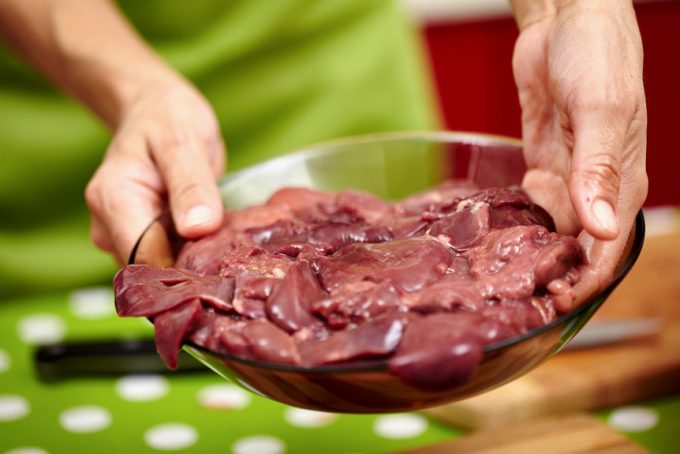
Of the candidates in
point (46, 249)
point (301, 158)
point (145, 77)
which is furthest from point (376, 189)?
point (46, 249)

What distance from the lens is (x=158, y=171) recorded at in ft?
4.93

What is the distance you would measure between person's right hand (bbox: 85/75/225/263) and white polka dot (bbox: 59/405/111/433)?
0.96 feet

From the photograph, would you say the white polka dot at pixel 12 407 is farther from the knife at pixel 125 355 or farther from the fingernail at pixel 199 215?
the fingernail at pixel 199 215

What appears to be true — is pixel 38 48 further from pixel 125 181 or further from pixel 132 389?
pixel 132 389

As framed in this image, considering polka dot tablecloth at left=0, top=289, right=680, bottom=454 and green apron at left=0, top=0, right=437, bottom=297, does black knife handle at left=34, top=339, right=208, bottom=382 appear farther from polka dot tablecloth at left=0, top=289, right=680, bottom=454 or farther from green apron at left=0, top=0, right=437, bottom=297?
green apron at left=0, top=0, right=437, bottom=297

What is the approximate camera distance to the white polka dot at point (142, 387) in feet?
5.43

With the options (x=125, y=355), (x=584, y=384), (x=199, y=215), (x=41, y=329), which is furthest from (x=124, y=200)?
(x=584, y=384)

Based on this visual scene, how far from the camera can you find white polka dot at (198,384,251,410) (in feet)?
5.30

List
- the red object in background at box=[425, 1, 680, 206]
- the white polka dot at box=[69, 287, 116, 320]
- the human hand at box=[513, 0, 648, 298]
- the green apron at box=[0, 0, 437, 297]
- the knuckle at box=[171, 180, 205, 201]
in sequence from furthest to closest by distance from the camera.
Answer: the red object in background at box=[425, 1, 680, 206], the green apron at box=[0, 0, 437, 297], the white polka dot at box=[69, 287, 116, 320], the knuckle at box=[171, 180, 205, 201], the human hand at box=[513, 0, 648, 298]

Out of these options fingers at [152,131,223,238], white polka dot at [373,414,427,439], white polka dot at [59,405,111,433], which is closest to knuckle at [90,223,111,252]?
fingers at [152,131,223,238]

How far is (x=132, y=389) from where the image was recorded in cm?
168

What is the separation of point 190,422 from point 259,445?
15 centimetres

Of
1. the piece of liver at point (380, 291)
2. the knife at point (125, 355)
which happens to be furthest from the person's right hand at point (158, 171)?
the knife at point (125, 355)

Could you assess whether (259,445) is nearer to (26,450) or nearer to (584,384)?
(26,450)
